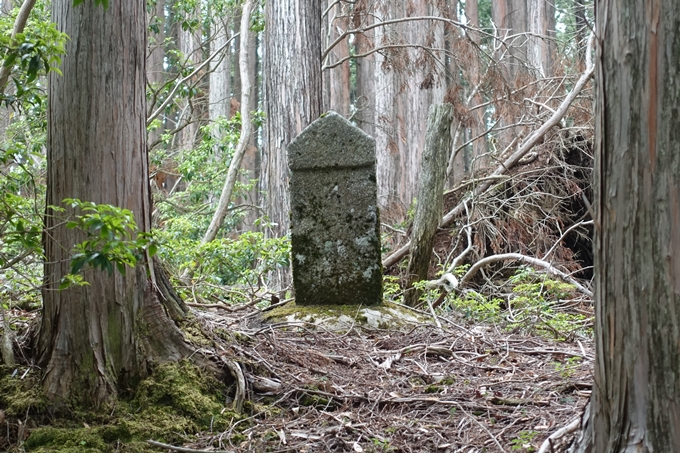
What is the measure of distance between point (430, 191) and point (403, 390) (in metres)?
4.59

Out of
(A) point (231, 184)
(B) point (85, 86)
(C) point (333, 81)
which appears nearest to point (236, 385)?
(B) point (85, 86)

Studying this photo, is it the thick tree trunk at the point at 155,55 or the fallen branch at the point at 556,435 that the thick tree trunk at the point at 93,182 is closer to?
the fallen branch at the point at 556,435

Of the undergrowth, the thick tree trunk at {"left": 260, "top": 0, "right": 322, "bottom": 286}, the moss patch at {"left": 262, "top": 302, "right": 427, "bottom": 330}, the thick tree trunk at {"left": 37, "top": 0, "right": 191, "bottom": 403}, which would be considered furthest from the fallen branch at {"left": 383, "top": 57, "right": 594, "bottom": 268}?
the thick tree trunk at {"left": 37, "top": 0, "right": 191, "bottom": 403}

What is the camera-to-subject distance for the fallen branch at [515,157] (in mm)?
9617

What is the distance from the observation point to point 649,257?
→ 2.24 metres

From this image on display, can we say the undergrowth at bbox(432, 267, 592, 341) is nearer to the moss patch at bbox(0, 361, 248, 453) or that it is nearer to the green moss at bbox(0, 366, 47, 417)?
the moss patch at bbox(0, 361, 248, 453)

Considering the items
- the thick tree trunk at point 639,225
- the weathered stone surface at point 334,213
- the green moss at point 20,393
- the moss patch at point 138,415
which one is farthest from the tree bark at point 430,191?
the thick tree trunk at point 639,225

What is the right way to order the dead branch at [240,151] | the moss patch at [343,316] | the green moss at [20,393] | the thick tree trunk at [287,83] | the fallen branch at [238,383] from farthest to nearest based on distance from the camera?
the dead branch at [240,151], the thick tree trunk at [287,83], the moss patch at [343,316], the fallen branch at [238,383], the green moss at [20,393]

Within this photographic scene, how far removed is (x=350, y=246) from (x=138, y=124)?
290 centimetres

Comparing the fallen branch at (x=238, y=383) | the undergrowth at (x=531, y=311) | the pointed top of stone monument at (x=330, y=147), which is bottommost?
the undergrowth at (x=531, y=311)

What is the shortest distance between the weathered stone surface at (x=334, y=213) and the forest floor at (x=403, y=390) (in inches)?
22.7

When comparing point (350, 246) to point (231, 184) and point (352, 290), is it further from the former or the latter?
point (231, 184)

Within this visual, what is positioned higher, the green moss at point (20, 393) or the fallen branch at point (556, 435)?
the green moss at point (20, 393)

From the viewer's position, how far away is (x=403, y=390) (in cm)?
439
